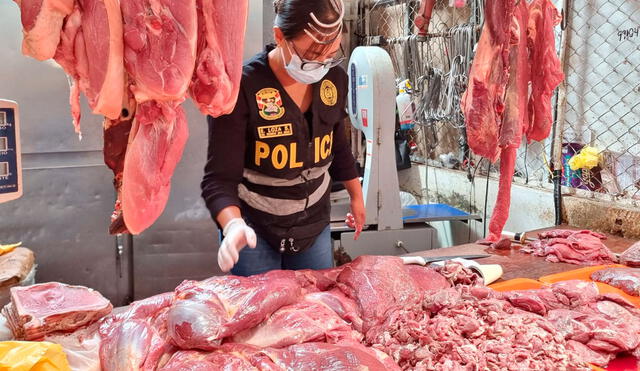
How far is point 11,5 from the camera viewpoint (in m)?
3.77

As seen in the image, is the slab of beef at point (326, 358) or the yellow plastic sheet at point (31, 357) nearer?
the yellow plastic sheet at point (31, 357)

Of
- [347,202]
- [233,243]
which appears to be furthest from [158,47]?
[347,202]

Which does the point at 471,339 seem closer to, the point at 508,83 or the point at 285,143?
the point at 285,143

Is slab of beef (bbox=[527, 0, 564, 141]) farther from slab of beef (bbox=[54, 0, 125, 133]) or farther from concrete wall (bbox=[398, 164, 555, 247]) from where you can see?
slab of beef (bbox=[54, 0, 125, 133])

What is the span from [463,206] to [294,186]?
3517mm

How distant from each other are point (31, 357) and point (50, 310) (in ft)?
1.20

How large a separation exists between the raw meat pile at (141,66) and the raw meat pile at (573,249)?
2.43m

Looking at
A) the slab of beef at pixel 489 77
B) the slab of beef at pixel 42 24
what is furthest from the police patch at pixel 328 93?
the slab of beef at pixel 42 24

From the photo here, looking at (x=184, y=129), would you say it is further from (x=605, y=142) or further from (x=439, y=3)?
(x=439, y=3)

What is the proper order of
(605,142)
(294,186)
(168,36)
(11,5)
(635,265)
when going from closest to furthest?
1. (168,36)
2. (294,186)
3. (635,265)
4. (11,5)
5. (605,142)

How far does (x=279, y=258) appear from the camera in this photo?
2.79 meters

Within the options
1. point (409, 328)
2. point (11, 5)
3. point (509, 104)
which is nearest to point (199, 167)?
point (11, 5)

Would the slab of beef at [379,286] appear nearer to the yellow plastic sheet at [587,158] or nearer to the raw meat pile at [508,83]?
the raw meat pile at [508,83]

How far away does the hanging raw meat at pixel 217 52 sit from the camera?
142 cm
